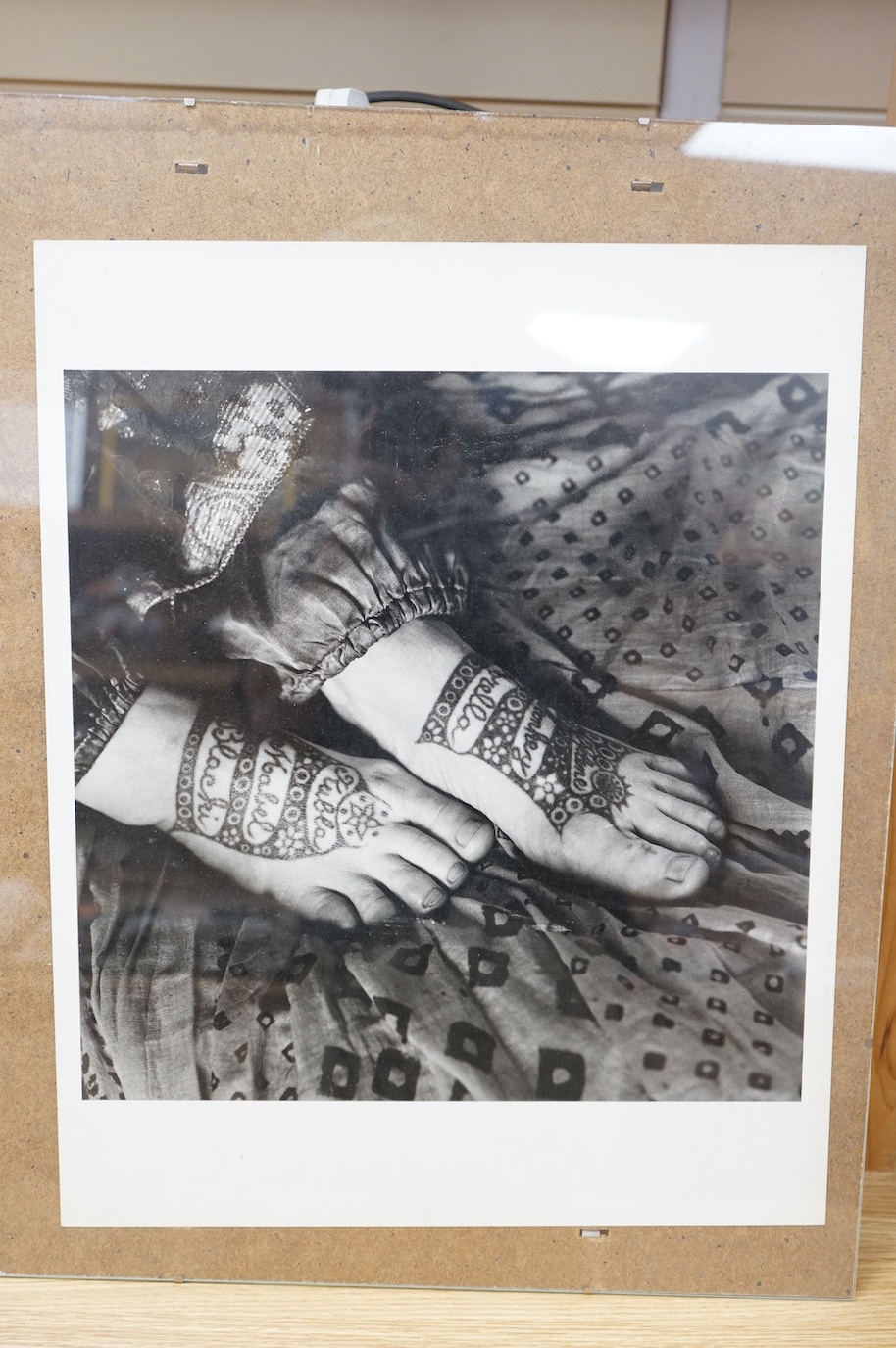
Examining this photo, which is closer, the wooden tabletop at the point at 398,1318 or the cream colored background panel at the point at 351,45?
the wooden tabletop at the point at 398,1318

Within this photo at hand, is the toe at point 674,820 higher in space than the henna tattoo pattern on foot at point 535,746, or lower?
lower

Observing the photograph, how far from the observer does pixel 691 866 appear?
686 mm

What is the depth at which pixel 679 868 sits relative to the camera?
0.68 m

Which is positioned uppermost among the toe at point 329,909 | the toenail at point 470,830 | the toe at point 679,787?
the toe at point 679,787

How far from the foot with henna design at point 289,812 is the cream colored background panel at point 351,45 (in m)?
0.65

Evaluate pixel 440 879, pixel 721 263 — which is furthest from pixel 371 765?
pixel 721 263

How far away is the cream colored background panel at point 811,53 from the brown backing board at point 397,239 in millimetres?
299

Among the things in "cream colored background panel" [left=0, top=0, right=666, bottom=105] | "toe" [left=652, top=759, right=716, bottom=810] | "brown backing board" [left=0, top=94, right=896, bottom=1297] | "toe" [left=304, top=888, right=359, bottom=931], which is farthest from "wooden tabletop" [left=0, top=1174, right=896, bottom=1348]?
"cream colored background panel" [left=0, top=0, right=666, bottom=105]

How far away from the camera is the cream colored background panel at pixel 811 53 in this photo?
85 centimetres

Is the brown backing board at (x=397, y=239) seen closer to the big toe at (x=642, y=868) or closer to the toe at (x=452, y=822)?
the big toe at (x=642, y=868)

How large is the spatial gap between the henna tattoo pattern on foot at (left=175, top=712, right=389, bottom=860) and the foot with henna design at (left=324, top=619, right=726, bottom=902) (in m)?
0.05

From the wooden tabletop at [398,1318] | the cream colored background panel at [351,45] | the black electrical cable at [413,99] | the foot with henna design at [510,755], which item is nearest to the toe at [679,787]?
the foot with henna design at [510,755]

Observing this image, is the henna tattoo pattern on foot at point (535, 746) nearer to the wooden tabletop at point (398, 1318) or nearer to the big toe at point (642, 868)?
the big toe at point (642, 868)

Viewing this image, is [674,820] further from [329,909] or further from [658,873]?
[329,909]
